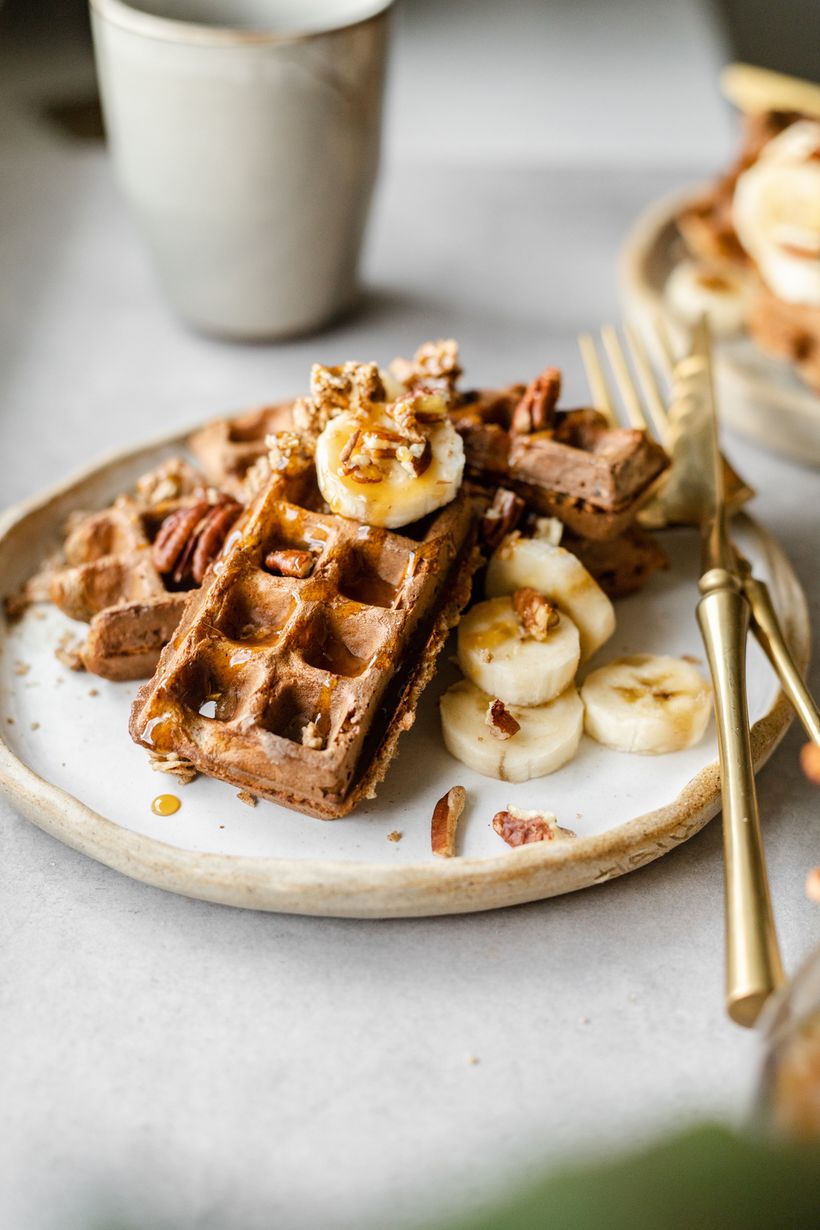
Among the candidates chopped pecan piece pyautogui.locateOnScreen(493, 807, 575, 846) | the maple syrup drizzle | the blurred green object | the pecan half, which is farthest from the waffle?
the blurred green object

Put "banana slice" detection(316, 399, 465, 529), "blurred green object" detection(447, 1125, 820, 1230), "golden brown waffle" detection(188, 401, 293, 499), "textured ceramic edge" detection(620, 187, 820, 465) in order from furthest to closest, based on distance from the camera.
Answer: "textured ceramic edge" detection(620, 187, 820, 465) → "golden brown waffle" detection(188, 401, 293, 499) → "banana slice" detection(316, 399, 465, 529) → "blurred green object" detection(447, 1125, 820, 1230)

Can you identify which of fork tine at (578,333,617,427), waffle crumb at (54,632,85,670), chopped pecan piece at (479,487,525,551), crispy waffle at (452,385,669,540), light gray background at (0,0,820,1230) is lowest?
light gray background at (0,0,820,1230)

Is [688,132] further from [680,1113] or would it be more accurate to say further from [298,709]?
[680,1113]

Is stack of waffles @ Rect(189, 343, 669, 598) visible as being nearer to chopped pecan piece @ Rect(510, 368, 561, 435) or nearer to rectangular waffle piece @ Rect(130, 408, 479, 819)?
chopped pecan piece @ Rect(510, 368, 561, 435)

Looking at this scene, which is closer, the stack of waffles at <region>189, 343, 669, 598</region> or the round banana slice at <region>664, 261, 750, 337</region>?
the stack of waffles at <region>189, 343, 669, 598</region>

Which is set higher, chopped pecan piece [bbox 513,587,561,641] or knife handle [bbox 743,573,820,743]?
chopped pecan piece [bbox 513,587,561,641]

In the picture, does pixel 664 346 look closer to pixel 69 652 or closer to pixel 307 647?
pixel 307 647

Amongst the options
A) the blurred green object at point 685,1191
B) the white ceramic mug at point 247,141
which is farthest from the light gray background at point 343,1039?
the white ceramic mug at point 247,141

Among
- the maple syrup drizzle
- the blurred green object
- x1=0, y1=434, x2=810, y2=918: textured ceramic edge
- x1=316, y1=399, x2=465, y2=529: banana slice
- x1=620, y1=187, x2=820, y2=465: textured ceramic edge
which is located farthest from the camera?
x1=620, y1=187, x2=820, y2=465: textured ceramic edge
